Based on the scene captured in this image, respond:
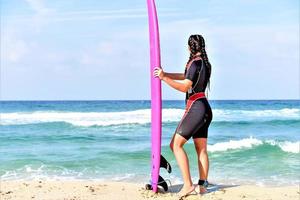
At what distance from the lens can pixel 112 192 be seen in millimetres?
5164

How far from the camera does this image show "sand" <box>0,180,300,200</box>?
194 inches

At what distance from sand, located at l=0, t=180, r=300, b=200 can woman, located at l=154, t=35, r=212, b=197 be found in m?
0.43

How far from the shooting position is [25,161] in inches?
330

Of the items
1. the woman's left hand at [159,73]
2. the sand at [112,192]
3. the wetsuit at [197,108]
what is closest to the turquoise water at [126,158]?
the sand at [112,192]

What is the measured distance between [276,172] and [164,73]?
12.0 ft

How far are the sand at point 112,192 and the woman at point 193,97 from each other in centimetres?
43

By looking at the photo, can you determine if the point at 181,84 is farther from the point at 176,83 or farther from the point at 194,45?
the point at 194,45

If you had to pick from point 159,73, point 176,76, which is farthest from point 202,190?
point 159,73

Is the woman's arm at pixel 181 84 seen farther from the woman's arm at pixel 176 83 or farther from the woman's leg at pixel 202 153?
the woman's leg at pixel 202 153

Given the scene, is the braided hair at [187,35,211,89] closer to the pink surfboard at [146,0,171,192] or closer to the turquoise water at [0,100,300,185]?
the pink surfboard at [146,0,171,192]

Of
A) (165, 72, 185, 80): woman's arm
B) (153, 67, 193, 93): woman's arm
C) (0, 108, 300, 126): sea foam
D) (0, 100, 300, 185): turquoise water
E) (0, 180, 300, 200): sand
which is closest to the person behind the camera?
(153, 67, 193, 93): woman's arm

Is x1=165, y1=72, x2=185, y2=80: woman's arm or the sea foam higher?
x1=165, y1=72, x2=185, y2=80: woman's arm

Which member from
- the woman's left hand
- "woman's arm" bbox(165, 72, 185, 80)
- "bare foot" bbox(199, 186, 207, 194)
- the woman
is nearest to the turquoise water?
"bare foot" bbox(199, 186, 207, 194)

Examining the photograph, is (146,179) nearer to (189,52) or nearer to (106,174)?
(106,174)
